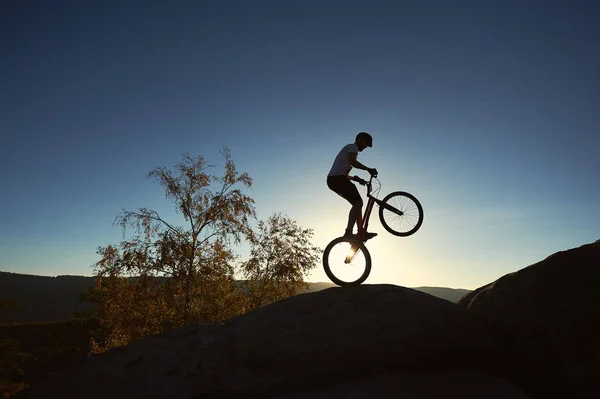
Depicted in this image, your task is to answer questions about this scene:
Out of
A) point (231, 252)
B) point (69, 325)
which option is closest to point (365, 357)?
point (231, 252)

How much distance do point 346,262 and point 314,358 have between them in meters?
2.85

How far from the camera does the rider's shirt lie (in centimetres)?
845

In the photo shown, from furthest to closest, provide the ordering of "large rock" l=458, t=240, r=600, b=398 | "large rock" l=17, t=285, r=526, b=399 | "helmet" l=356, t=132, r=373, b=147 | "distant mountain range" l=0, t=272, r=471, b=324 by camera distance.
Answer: "distant mountain range" l=0, t=272, r=471, b=324 → "helmet" l=356, t=132, r=373, b=147 → "large rock" l=458, t=240, r=600, b=398 → "large rock" l=17, t=285, r=526, b=399

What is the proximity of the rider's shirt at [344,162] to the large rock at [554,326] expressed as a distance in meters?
4.64

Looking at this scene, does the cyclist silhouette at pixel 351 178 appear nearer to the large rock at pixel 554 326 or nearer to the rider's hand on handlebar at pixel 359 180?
the rider's hand on handlebar at pixel 359 180

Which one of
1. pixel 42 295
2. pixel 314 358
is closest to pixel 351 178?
pixel 314 358

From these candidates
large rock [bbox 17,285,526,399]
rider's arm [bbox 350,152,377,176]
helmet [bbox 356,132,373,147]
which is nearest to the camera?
large rock [bbox 17,285,526,399]

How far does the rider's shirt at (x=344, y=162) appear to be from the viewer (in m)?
8.45

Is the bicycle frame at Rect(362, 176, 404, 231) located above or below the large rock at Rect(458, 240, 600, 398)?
above

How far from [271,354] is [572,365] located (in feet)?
21.7

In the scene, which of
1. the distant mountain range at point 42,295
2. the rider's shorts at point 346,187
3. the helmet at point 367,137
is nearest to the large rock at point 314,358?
the rider's shorts at point 346,187

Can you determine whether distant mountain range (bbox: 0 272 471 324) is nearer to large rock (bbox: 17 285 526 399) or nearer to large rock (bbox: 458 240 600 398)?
large rock (bbox: 458 240 600 398)

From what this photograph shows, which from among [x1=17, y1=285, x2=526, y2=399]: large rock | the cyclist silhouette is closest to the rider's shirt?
the cyclist silhouette

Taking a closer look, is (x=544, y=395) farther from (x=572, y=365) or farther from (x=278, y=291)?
(x=278, y=291)
